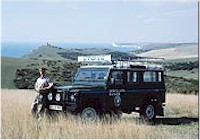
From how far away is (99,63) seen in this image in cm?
1156

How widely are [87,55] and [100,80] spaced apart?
122cm

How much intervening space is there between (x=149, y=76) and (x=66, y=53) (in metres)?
2.56

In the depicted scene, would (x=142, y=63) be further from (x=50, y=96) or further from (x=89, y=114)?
(x=50, y=96)

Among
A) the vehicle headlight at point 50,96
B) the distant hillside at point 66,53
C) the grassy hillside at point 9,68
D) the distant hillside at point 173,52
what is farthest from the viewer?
the grassy hillside at point 9,68

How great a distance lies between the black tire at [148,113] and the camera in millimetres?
11927

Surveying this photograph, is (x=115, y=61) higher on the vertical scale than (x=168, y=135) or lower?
higher

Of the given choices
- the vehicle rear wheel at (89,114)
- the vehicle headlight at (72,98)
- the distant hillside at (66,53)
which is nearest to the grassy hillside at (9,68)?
the distant hillside at (66,53)

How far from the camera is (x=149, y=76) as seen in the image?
39.9 ft

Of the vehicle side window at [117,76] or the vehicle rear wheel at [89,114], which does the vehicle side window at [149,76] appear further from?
the vehicle rear wheel at [89,114]

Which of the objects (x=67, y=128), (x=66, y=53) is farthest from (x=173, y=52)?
(x=67, y=128)

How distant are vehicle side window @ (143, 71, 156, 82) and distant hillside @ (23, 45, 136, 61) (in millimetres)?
580

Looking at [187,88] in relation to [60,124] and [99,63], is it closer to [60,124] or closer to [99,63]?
[99,63]

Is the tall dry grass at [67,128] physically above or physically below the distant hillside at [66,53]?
below

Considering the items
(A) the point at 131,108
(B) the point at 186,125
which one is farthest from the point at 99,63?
(B) the point at 186,125
